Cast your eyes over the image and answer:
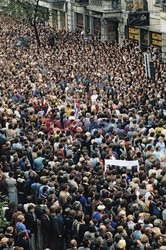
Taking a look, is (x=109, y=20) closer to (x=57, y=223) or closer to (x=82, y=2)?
(x=82, y=2)

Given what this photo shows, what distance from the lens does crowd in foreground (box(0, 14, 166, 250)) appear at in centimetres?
1505

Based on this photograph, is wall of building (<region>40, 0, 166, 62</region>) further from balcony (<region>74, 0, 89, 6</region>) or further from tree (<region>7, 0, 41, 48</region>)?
tree (<region>7, 0, 41, 48</region>)

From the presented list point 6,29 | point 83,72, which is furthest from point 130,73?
point 6,29

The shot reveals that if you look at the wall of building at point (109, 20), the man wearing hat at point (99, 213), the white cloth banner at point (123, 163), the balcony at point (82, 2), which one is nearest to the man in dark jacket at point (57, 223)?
the man wearing hat at point (99, 213)

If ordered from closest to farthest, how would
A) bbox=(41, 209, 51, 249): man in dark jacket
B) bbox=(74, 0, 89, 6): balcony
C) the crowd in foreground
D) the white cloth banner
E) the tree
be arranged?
1. the crowd in foreground
2. bbox=(41, 209, 51, 249): man in dark jacket
3. the white cloth banner
4. bbox=(74, 0, 89, 6): balcony
5. the tree

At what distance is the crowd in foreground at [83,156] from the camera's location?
15055mm

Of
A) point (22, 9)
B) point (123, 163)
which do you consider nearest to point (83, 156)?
point (123, 163)

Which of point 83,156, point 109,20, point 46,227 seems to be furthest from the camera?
point 109,20

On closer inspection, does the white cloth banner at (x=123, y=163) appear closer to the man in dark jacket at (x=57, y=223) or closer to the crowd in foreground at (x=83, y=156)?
the crowd in foreground at (x=83, y=156)

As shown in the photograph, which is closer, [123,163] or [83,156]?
[123,163]

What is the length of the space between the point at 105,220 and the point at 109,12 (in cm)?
3413

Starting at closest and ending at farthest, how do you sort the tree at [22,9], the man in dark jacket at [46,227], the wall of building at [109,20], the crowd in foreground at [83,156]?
the crowd in foreground at [83,156]
the man in dark jacket at [46,227]
the wall of building at [109,20]
the tree at [22,9]

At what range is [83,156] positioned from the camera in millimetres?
19703

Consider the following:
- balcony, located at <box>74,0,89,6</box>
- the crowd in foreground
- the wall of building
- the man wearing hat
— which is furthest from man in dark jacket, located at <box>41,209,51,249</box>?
balcony, located at <box>74,0,89,6</box>
